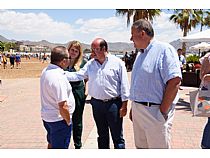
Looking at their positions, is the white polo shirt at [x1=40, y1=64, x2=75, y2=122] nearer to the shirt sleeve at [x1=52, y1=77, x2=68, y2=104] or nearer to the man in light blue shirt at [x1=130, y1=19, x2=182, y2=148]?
the shirt sleeve at [x1=52, y1=77, x2=68, y2=104]

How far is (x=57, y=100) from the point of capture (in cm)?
296

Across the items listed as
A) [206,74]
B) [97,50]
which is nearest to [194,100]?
[206,74]

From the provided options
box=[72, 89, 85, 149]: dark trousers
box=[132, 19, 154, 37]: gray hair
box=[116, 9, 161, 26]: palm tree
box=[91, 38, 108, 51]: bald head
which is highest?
box=[116, 9, 161, 26]: palm tree

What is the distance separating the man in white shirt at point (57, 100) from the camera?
2.95 metres

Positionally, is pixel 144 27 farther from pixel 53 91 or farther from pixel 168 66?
pixel 53 91

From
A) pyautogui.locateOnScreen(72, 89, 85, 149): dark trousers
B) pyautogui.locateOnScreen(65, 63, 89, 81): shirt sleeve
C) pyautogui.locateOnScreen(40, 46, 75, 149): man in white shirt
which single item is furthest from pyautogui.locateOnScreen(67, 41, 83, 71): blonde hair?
pyautogui.locateOnScreen(40, 46, 75, 149): man in white shirt

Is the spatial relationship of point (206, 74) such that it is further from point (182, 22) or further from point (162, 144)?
point (182, 22)

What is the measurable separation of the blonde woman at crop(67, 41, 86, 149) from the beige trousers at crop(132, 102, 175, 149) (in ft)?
4.18

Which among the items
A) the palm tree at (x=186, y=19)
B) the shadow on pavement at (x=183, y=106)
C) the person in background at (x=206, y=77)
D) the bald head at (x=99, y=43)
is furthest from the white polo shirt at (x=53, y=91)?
the palm tree at (x=186, y=19)

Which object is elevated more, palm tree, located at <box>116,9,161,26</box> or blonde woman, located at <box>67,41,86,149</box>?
palm tree, located at <box>116,9,161,26</box>

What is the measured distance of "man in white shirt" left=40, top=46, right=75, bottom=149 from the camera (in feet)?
9.68

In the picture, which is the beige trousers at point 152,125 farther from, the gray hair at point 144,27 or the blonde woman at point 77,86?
the blonde woman at point 77,86

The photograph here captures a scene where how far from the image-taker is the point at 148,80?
273cm
